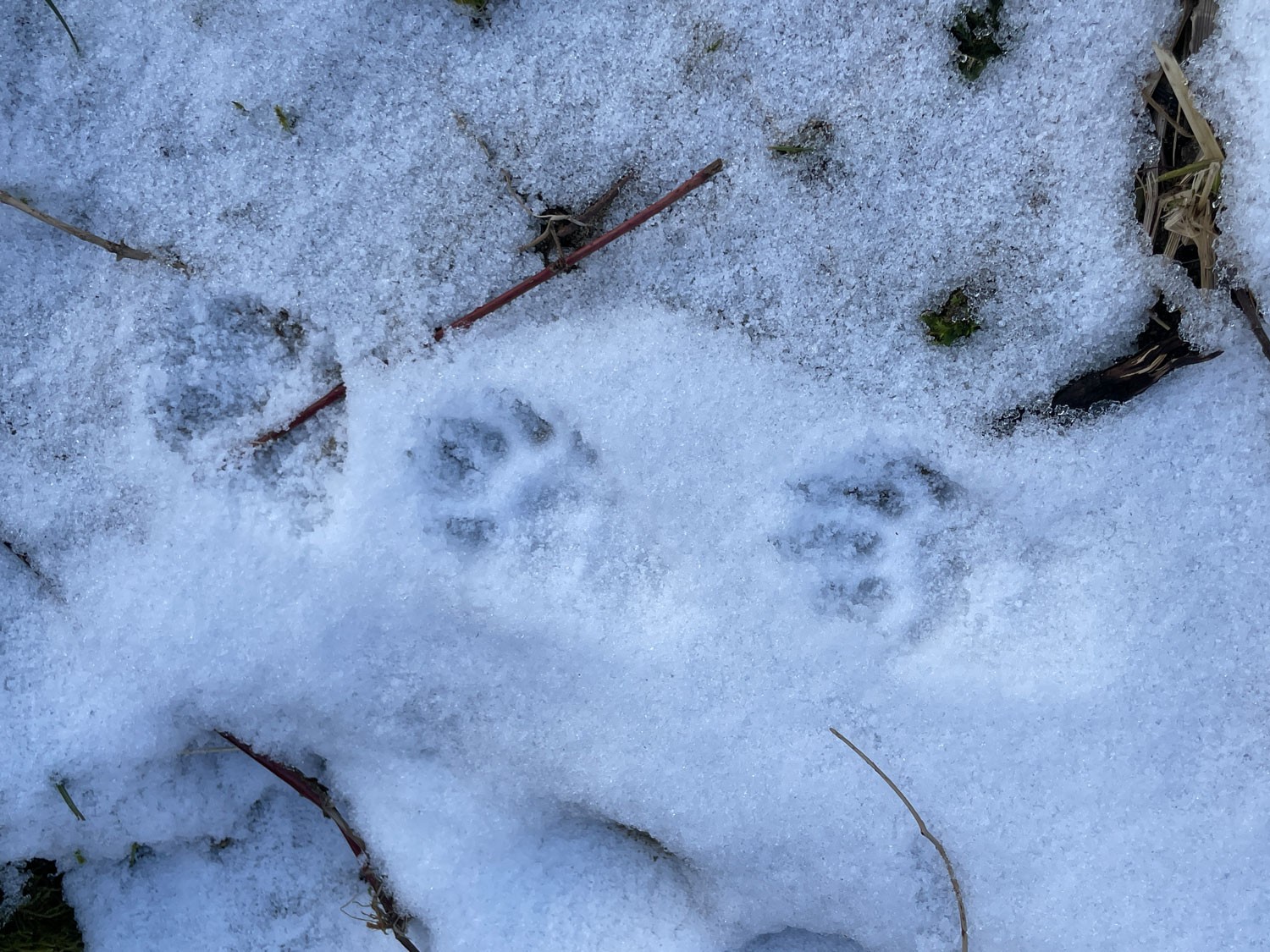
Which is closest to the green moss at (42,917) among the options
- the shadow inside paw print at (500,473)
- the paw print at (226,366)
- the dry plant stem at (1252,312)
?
the paw print at (226,366)

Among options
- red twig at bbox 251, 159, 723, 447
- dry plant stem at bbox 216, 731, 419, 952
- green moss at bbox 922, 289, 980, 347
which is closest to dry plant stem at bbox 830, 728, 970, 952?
green moss at bbox 922, 289, 980, 347

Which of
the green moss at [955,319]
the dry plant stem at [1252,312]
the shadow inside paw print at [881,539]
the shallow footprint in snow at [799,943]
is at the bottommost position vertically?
the shallow footprint in snow at [799,943]

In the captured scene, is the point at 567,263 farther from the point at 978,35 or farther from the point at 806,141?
the point at 978,35

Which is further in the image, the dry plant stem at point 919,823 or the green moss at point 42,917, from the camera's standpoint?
the green moss at point 42,917

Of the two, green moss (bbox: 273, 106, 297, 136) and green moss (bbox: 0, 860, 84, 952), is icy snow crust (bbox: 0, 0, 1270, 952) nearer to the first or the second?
green moss (bbox: 273, 106, 297, 136)

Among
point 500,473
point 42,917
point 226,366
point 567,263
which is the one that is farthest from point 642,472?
point 42,917

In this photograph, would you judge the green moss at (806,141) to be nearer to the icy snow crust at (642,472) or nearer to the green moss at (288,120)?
the icy snow crust at (642,472)

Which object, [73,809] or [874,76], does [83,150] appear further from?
[874,76]

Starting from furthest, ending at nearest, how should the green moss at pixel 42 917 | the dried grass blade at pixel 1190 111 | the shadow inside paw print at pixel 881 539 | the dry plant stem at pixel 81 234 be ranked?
the green moss at pixel 42 917 → the shadow inside paw print at pixel 881 539 → the dry plant stem at pixel 81 234 → the dried grass blade at pixel 1190 111
